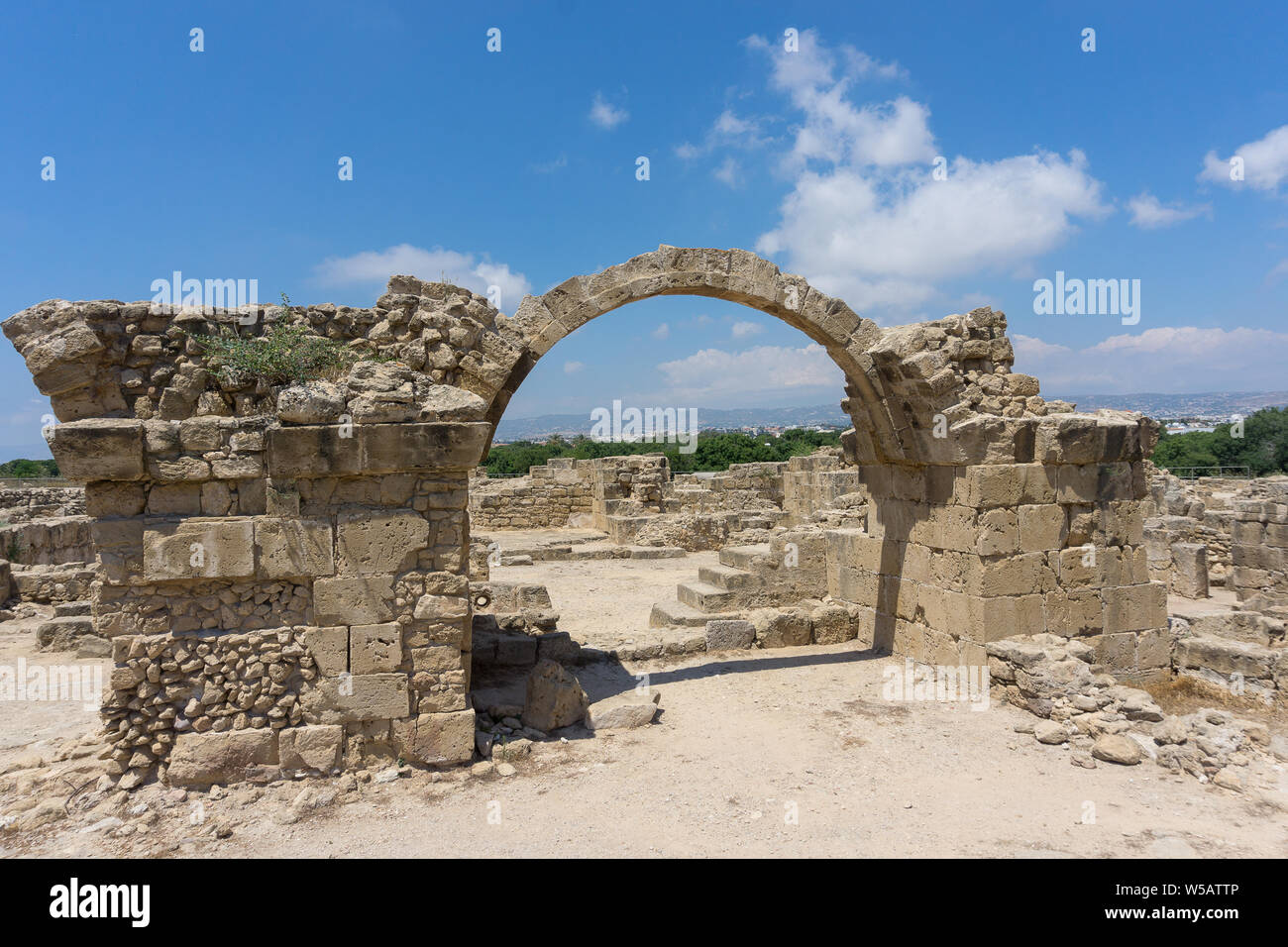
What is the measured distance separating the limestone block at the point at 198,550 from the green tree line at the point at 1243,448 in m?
42.4

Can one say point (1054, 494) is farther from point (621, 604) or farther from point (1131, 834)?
point (621, 604)

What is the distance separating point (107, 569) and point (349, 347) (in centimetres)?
206

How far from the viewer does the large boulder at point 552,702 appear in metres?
5.55

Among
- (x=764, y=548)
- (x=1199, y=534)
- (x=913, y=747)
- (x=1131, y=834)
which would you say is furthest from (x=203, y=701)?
(x=1199, y=534)

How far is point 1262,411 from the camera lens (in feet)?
145

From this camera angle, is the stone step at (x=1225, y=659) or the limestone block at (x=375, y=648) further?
the stone step at (x=1225, y=659)

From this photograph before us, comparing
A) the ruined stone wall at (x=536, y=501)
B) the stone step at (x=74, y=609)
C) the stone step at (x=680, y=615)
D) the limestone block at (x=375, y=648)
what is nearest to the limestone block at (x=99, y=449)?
the limestone block at (x=375, y=648)

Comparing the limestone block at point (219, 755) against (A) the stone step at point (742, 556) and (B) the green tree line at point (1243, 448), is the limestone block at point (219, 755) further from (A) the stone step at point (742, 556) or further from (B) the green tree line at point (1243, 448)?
(B) the green tree line at point (1243, 448)

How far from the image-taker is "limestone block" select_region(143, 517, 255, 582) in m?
4.58

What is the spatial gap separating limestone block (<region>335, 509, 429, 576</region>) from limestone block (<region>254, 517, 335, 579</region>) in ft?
0.27

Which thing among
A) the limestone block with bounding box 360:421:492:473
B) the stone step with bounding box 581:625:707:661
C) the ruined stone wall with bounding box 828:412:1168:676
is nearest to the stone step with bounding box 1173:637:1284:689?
the ruined stone wall with bounding box 828:412:1168:676

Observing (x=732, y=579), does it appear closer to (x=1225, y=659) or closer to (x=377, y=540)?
(x=1225, y=659)

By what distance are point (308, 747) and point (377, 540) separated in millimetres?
1381

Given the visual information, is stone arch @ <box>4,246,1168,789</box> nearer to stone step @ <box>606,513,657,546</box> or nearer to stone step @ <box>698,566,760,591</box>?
stone step @ <box>698,566,760,591</box>
